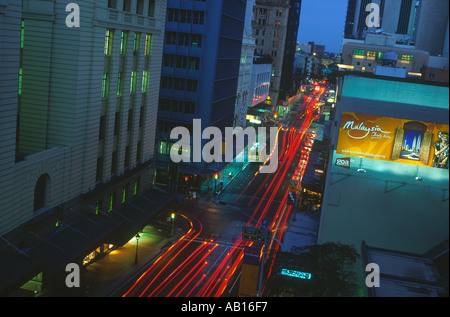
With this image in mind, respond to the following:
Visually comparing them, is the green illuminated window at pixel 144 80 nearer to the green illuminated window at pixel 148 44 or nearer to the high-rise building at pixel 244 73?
the green illuminated window at pixel 148 44

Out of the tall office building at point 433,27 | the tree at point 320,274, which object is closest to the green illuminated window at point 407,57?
the tall office building at point 433,27

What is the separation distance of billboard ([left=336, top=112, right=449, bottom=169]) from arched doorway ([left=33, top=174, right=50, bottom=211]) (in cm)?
1819

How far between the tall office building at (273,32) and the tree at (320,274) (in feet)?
360

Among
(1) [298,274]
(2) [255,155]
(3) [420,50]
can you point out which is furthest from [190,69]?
(1) [298,274]

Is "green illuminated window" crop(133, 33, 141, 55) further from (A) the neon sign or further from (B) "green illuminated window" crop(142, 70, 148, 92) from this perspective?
(A) the neon sign

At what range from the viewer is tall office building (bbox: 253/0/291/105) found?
135 m

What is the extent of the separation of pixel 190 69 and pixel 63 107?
2960 centimetres

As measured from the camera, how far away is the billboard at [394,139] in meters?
30.4

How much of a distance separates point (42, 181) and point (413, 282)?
22007 millimetres

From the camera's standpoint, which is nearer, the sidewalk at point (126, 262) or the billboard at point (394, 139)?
the billboard at point (394, 139)

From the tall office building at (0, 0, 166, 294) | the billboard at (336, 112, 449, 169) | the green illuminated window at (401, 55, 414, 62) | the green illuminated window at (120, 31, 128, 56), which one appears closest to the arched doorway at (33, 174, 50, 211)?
the tall office building at (0, 0, 166, 294)

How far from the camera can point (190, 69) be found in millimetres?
62438

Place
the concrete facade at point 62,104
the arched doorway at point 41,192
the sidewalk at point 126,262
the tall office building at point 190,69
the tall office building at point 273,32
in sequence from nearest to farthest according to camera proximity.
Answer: the concrete facade at point 62,104
the arched doorway at point 41,192
the sidewalk at point 126,262
the tall office building at point 190,69
the tall office building at point 273,32
